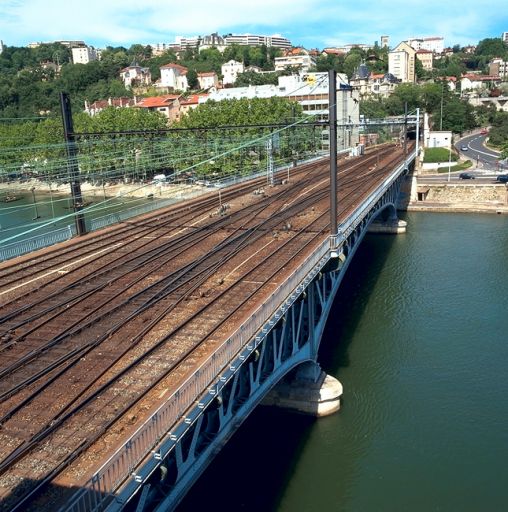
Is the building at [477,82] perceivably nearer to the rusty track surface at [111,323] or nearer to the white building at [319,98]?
the white building at [319,98]

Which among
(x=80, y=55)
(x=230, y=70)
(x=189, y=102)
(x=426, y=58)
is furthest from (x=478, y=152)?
(x=80, y=55)

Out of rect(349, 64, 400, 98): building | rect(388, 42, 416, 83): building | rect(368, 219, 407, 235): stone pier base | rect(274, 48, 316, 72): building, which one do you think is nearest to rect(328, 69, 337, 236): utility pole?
rect(368, 219, 407, 235): stone pier base

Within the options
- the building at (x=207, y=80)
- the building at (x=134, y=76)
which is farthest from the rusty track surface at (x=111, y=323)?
the building at (x=134, y=76)

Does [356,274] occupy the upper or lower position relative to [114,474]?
lower

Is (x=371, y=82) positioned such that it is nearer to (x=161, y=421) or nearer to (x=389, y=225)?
(x=389, y=225)

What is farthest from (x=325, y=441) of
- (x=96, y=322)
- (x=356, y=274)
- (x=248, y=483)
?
(x=356, y=274)

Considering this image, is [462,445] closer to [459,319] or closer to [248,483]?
[248,483]
